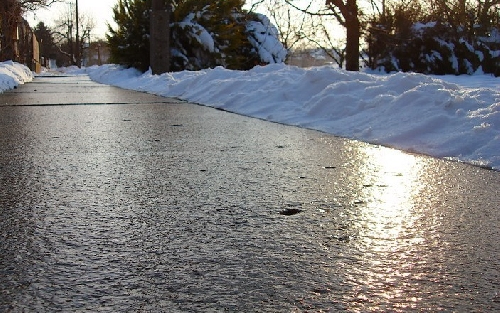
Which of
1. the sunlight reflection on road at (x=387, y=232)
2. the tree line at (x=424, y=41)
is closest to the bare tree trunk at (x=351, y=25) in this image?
the tree line at (x=424, y=41)

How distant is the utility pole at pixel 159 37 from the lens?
13938 mm

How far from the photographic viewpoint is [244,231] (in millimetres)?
1605

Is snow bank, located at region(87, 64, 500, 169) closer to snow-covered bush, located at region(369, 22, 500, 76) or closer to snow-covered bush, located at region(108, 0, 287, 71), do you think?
snow-covered bush, located at region(369, 22, 500, 76)

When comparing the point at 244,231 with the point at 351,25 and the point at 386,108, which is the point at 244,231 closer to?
the point at 386,108

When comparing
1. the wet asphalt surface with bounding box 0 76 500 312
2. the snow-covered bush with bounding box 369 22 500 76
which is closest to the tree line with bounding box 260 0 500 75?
the snow-covered bush with bounding box 369 22 500 76

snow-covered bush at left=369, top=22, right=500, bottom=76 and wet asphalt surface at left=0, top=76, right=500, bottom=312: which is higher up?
snow-covered bush at left=369, top=22, right=500, bottom=76

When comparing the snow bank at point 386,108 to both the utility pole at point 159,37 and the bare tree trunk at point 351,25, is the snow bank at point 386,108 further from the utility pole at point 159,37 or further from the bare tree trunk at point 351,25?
the utility pole at point 159,37

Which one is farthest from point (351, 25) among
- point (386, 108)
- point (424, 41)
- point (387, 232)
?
point (387, 232)

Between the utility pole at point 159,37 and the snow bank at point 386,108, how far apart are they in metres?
6.93

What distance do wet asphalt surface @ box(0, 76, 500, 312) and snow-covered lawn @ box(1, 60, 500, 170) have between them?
0.38 meters

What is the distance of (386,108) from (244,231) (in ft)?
9.81

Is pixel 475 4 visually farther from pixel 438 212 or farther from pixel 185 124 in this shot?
pixel 438 212

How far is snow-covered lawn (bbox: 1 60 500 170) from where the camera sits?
3.24 meters

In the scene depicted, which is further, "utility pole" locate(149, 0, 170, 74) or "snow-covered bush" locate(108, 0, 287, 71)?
"snow-covered bush" locate(108, 0, 287, 71)
